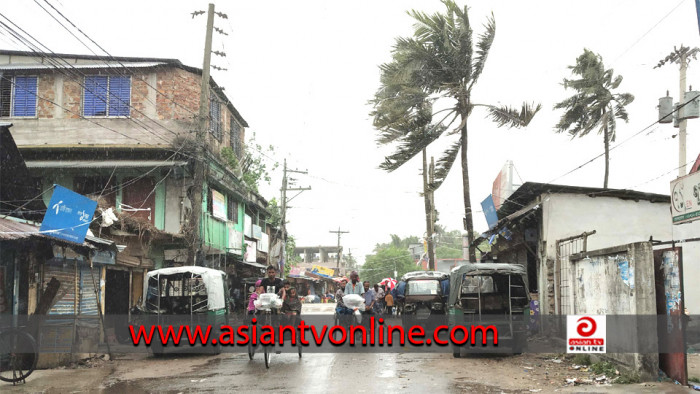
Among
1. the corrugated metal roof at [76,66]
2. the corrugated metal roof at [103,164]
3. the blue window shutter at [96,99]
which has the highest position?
the corrugated metal roof at [76,66]

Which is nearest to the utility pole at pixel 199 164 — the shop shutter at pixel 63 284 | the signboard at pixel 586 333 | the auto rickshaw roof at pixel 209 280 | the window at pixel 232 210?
the auto rickshaw roof at pixel 209 280

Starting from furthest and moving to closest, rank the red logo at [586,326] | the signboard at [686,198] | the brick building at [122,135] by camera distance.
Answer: the brick building at [122,135], the red logo at [586,326], the signboard at [686,198]

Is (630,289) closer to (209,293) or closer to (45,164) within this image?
(209,293)

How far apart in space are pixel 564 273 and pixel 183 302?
957 centimetres

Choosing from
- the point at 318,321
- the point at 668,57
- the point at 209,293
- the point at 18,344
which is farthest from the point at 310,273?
the point at 18,344

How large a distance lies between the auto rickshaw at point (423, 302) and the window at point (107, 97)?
13.4 m

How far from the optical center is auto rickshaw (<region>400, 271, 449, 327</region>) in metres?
20.2

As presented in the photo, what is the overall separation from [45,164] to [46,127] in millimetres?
2215

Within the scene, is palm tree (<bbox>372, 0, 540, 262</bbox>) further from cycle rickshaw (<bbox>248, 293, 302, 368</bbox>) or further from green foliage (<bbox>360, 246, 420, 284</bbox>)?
green foliage (<bbox>360, 246, 420, 284</bbox>)

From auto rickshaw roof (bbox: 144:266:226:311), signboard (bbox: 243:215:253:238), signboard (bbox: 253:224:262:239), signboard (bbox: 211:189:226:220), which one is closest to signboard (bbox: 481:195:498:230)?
auto rickshaw roof (bbox: 144:266:226:311)

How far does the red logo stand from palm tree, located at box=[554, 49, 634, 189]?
629 inches

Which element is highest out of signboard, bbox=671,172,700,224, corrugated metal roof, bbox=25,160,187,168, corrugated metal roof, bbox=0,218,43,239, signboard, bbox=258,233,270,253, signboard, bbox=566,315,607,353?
corrugated metal roof, bbox=25,160,187,168

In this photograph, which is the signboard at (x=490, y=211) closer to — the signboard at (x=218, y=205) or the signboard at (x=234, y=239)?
the signboard at (x=218, y=205)

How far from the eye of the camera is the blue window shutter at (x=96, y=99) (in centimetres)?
2538
